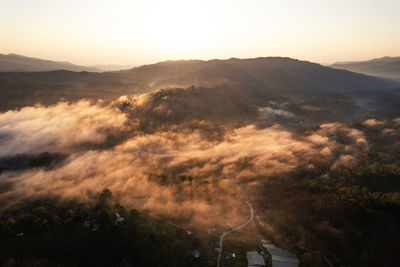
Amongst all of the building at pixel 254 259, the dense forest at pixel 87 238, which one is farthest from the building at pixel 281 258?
the dense forest at pixel 87 238

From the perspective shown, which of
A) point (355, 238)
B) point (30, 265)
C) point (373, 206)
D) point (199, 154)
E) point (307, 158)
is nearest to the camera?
point (30, 265)

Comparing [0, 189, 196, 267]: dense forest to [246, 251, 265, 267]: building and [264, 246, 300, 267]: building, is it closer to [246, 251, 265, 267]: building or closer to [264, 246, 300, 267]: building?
[246, 251, 265, 267]: building

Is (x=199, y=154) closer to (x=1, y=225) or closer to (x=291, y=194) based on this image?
(x=291, y=194)

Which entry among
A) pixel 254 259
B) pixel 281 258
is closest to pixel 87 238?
pixel 254 259

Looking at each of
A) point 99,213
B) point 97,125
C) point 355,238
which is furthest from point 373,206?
point 97,125

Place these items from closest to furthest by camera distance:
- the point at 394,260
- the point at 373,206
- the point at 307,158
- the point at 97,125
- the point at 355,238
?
1. the point at 394,260
2. the point at 355,238
3. the point at 373,206
4. the point at 307,158
5. the point at 97,125

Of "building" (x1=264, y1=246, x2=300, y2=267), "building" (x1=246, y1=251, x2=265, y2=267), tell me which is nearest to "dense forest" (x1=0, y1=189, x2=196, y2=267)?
"building" (x1=246, y1=251, x2=265, y2=267)

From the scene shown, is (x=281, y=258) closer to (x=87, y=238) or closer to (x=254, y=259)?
(x=254, y=259)

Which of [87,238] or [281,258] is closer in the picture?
[281,258]
